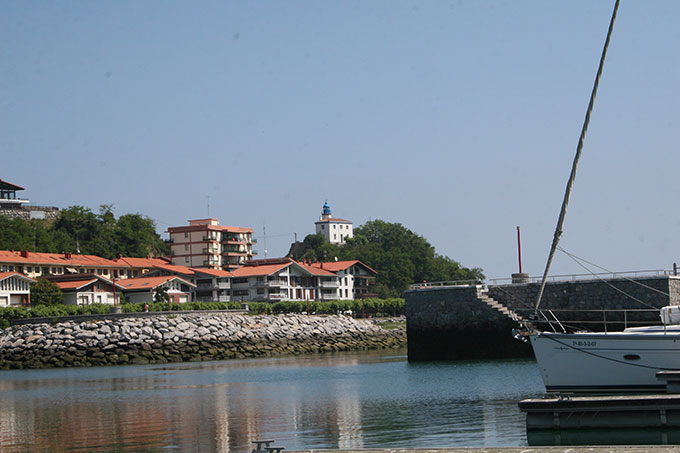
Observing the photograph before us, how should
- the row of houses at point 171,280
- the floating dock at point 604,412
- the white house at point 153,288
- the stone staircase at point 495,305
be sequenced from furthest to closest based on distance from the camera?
the white house at point 153,288 → the row of houses at point 171,280 → the stone staircase at point 495,305 → the floating dock at point 604,412

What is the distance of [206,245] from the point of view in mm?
152250

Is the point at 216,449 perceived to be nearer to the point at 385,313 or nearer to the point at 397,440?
the point at 397,440

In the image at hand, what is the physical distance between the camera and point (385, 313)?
11475cm

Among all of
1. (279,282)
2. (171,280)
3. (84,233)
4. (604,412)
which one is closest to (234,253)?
(84,233)

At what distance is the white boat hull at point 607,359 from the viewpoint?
78.0ft

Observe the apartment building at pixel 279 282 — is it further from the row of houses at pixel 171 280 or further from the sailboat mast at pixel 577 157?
the sailboat mast at pixel 577 157

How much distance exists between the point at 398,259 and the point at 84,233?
51792mm

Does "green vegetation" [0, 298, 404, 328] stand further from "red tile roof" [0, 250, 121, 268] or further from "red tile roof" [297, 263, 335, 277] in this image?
"red tile roof" [0, 250, 121, 268]

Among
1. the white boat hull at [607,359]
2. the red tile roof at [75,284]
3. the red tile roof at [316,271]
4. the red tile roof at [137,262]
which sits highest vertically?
the red tile roof at [137,262]

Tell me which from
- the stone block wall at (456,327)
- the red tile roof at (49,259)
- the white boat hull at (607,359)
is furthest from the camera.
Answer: the red tile roof at (49,259)

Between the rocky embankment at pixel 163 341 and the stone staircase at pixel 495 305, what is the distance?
2847 cm

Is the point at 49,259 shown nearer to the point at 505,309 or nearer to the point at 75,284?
the point at 75,284

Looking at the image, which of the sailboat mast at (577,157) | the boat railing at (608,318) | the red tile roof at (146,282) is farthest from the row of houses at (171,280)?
the sailboat mast at (577,157)

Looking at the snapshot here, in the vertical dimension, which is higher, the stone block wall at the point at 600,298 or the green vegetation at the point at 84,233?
the green vegetation at the point at 84,233
